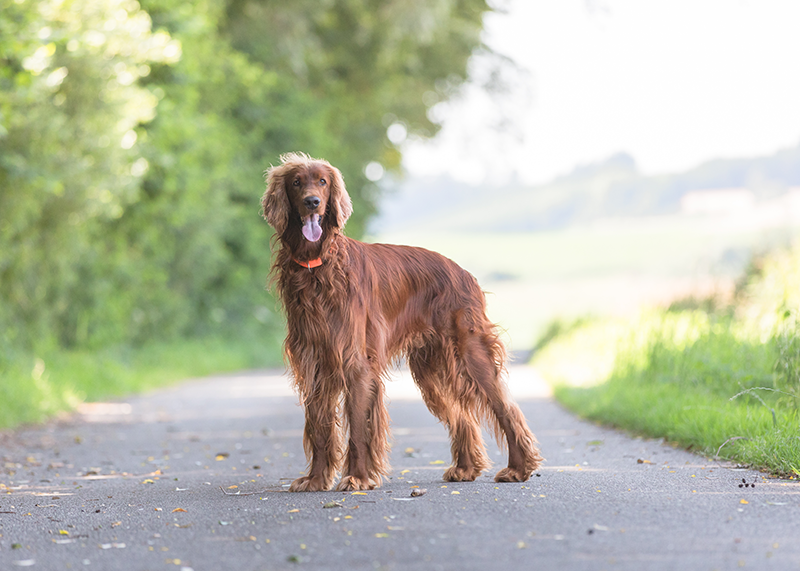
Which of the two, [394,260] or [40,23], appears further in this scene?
[40,23]

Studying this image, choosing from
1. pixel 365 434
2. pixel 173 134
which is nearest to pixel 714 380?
pixel 365 434

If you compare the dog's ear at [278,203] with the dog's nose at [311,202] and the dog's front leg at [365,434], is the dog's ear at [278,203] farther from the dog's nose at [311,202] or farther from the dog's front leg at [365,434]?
the dog's front leg at [365,434]

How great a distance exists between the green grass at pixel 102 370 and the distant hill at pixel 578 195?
57149 mm

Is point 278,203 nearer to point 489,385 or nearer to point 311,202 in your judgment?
point 311,202

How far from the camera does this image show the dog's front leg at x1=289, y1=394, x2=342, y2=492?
18.8 ft

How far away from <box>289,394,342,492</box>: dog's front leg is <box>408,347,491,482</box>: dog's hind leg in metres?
0.75

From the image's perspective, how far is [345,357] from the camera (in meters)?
5.65

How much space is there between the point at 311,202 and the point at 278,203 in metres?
0.28

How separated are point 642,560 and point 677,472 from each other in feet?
7.86

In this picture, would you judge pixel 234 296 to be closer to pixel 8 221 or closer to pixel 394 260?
pixel 8 221

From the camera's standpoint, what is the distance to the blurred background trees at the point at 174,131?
425 inches

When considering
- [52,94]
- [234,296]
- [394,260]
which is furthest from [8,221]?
[234,296]

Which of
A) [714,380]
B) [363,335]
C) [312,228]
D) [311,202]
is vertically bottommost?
[714,380]

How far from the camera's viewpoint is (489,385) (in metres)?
6.11
